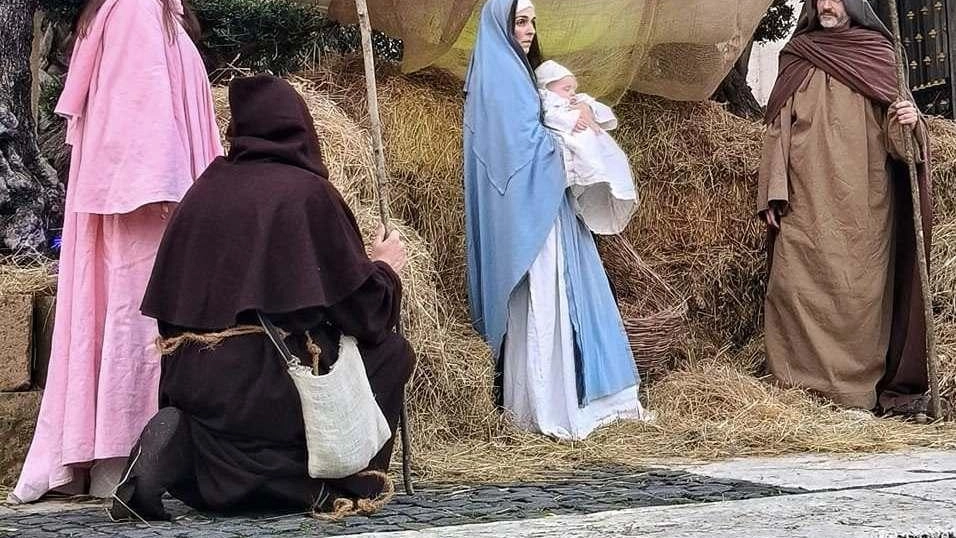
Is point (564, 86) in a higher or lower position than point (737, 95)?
lower

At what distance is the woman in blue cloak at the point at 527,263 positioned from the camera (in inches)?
205

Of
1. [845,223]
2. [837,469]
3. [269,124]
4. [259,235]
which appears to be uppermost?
[269,124]

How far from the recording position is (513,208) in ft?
17.1

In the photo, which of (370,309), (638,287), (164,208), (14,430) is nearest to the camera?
(370,309)

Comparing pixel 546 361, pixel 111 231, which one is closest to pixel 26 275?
pixel 111 231

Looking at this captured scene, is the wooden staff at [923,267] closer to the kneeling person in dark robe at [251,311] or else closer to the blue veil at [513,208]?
the blue veil at [513,208]

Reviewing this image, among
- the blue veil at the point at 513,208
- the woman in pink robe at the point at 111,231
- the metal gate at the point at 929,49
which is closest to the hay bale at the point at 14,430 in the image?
the woman in pink robe at the point at 111,231

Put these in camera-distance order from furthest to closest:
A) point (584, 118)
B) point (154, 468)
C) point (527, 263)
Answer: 1. point (584, 118)
2. point (527, 263)
3. point (154, 468)

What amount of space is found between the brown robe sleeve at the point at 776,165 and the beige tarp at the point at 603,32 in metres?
0.41

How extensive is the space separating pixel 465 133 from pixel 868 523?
281 centimetres

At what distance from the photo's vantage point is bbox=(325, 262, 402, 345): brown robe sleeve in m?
3.48

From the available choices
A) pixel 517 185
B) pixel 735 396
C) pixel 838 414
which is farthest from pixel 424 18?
pixel 838 414

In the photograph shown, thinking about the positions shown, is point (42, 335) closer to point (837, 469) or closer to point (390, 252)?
point (390, 252)

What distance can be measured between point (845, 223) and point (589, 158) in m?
1.35
